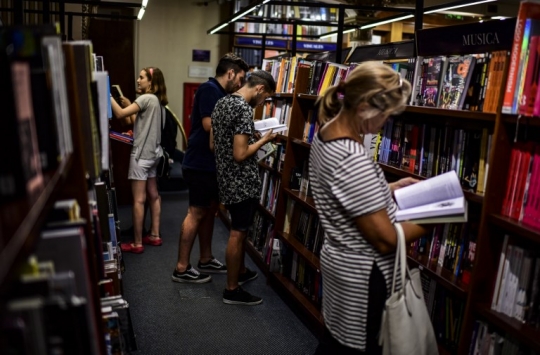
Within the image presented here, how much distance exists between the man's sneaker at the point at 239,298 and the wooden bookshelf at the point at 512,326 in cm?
170

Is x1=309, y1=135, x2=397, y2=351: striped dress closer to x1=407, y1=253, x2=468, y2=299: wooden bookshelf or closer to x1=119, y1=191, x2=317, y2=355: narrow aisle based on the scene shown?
x1=407, y1=253, x2=468, y2=299: wooden bookshelf

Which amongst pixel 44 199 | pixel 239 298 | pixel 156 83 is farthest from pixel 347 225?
pixel 156 83

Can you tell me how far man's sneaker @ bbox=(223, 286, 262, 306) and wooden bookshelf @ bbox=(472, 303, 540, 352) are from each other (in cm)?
170

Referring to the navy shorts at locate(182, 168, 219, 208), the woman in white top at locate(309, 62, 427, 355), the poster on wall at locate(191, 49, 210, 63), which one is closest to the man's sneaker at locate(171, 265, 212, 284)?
the navy shorts at locate(182, 168, 219, 208)

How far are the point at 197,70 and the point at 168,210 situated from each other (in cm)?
312

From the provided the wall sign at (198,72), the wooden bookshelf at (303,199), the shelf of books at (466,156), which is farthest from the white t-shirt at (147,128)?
the wall sign at (198,72)

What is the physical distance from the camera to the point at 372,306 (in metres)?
1.72

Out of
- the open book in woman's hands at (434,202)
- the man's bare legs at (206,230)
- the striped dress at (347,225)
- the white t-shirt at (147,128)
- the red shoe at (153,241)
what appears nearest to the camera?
the striped dress at (347,225)

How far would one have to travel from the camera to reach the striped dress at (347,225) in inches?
63.1

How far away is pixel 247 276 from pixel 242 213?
2.41 feet

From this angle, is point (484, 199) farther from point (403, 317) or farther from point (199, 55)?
point (199, 55)

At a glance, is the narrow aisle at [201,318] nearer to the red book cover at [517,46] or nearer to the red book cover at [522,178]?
the red book cover at [522,178]

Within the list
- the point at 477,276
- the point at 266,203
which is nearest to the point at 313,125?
the point at 266,203

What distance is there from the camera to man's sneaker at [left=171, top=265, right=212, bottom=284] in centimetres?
379
